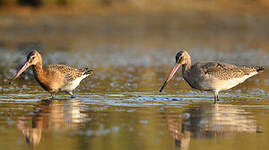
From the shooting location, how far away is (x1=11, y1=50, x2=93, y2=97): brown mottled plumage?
1454cm

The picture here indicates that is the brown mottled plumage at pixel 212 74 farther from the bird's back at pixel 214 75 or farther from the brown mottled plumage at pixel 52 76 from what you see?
the brown mottled plumage at pixel 52 76

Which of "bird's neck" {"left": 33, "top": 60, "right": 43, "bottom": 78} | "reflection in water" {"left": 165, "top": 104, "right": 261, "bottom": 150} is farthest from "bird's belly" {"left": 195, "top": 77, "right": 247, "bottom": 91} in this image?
"bird's neck" {"left": 33, "top": 60, "right": 43, "bottom": 78}

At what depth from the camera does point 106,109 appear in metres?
12.5

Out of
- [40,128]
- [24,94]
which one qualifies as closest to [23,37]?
[24,94]

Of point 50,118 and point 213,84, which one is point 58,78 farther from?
point 213,84

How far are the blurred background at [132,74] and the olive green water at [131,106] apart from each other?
0.07 feet

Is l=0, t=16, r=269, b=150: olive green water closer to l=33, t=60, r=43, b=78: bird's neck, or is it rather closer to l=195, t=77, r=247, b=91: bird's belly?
l=195, t=77, r=247, b=91: bird's belly

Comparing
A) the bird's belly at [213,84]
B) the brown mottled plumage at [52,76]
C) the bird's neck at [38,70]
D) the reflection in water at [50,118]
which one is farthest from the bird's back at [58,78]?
the bird's belly at [213,84]

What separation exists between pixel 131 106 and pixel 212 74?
239cm

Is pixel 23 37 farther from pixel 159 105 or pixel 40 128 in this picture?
pixel 40 128

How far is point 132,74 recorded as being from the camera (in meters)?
20.0

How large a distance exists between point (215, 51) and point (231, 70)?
14.5 m

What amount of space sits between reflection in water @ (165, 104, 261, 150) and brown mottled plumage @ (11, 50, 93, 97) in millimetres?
3519

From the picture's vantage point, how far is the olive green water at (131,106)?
945cm
